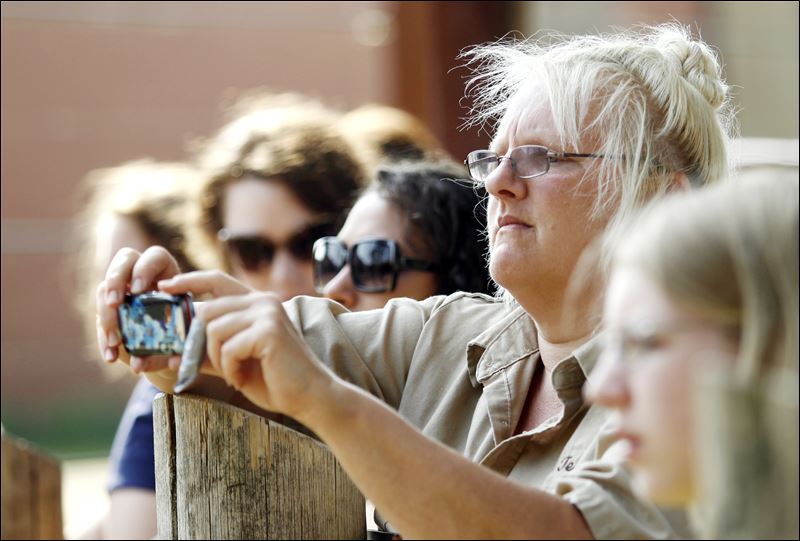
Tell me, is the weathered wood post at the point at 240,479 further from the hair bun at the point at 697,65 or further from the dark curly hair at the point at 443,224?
the dark curly hair at the point at 443,224

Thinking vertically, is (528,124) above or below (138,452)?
above

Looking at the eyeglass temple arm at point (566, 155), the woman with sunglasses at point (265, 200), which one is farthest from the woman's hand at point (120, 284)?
the woman with sunglasses at point (265, 200)

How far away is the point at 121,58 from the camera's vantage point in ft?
46.2

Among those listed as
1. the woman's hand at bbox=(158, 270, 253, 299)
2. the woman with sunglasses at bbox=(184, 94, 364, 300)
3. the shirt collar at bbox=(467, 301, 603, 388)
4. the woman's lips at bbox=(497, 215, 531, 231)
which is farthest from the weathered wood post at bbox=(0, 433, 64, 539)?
the woman with sunglasses at bbox=(184, 94, 364, 300)

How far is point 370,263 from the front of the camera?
10.6ft

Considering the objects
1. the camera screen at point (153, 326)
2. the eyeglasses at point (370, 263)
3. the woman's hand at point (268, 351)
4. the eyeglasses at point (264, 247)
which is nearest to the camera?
the woman's hand at point (268, 351)

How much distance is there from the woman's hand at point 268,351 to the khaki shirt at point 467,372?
0.48 m

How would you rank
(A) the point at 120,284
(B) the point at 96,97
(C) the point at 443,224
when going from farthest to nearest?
(B) the point at 96,97, (C) the point at 443,224, (A) the point at 120,284

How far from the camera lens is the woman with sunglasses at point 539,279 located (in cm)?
186

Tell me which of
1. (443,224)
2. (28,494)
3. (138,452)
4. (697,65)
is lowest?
(138,452)

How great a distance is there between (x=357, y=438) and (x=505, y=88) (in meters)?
1.20

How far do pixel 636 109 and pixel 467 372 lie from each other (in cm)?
59

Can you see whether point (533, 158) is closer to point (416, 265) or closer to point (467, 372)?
point (467, 372)

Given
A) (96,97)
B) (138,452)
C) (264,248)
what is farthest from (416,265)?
(96,97)
